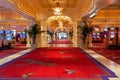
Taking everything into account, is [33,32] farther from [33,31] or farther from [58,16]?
[58,16]

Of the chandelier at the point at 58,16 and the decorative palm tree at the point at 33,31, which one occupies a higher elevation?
the chandelier at the point at 58,16

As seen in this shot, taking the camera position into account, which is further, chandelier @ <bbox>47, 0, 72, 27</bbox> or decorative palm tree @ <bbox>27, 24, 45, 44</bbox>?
decorative palm tree @ <bbox>27, 24, 45, 44</bbox>

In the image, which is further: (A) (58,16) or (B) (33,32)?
(A) (58,16)

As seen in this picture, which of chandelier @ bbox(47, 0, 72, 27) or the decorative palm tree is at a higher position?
chandelier @ bbox(47, 0, 72, 27)

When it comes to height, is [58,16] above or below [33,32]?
above

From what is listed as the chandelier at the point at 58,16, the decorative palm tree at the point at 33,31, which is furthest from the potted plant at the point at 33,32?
the chandelier at the point at 58,16

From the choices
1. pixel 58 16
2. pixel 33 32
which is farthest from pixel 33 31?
pixel 58 16

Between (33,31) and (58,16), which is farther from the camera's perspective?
(58,16)

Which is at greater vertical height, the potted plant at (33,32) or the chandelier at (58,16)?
the chandelier at (58,16)

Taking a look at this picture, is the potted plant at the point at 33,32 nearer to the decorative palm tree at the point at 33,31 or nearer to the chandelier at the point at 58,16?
the decorative palm tree at the point at 33,31

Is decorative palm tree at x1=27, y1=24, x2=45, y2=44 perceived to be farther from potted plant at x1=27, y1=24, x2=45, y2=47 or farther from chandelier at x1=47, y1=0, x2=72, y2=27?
chandelier at x1=47, y1=0, x2=72, y2=27

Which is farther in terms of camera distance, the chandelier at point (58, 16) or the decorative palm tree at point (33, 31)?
the decorative palm tree at point (33, 31)

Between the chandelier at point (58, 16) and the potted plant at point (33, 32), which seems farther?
the potted plant at point (33, 32)

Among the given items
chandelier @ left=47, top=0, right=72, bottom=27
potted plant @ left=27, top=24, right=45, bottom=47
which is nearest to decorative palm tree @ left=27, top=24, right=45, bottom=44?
potted plant @ left=27, top=24, right=45, bottom=47
